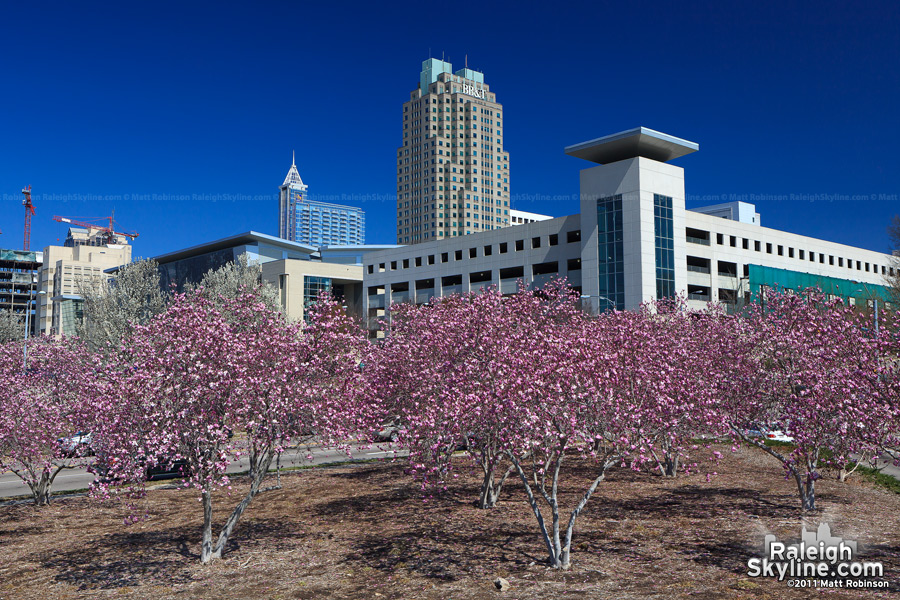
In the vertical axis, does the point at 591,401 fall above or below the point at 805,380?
below

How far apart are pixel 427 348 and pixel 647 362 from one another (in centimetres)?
578

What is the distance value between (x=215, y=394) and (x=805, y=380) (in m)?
13.2

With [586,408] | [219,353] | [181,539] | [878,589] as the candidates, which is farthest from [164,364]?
[878,589]

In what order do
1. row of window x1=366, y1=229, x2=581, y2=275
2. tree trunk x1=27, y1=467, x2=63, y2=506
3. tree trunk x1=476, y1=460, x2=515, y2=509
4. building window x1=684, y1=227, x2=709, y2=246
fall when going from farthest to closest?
row of window x1=366, y1=229, x2=581, y2=275
building window x1=684, y1=227, x2=709, y2=246
tree trunk x1=27, y1=467, x2=63, y2=506
tree trunk x1=476, y1=460, x2=515, y2=509

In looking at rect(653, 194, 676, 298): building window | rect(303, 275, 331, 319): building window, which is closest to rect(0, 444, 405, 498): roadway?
rect(653, 194, 676, 298): building window

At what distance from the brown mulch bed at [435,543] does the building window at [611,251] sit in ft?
152

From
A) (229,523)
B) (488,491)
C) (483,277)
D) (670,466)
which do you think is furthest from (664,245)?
(229,523)

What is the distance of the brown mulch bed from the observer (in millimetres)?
11797

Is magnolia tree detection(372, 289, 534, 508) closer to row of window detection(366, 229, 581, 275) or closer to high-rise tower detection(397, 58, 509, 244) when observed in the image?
row of window detection(366, 229, 581, 275)

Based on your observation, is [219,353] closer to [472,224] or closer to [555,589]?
[555,589]

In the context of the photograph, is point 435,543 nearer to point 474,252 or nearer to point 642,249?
point 642,249

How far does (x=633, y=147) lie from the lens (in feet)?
228

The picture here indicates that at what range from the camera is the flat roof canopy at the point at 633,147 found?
67938 mm

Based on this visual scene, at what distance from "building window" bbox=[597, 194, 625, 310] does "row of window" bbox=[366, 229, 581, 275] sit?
17.6 feet
